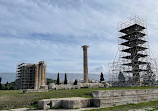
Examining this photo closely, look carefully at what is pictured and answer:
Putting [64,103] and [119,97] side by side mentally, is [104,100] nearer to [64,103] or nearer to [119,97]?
[119,97]

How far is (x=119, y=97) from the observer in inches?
403

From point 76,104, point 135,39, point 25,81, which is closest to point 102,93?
point 76,104

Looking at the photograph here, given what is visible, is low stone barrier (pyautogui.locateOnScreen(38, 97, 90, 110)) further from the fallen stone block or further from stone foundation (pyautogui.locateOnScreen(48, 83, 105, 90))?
stone foundation (pyautogui.locateOnScreen(48, 83, 105, 90))

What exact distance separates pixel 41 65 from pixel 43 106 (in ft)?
157

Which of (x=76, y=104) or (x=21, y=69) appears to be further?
(x=21, y=69)

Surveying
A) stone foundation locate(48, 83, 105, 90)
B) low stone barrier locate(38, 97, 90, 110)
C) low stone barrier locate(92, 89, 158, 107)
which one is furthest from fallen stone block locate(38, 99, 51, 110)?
stone foundation locate(48, 83, 105, 90)

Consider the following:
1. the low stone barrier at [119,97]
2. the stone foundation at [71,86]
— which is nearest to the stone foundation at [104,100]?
the low stone barrier at [119,97]

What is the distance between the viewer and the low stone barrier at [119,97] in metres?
9.35

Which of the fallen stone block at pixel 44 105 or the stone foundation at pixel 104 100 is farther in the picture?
the stone foundation at pixel 104 100

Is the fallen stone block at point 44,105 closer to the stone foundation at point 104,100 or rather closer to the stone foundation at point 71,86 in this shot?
the stone foundation at point 104,100

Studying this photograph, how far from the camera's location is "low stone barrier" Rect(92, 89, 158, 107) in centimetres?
935

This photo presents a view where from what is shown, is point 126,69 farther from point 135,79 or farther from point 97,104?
point 97,104

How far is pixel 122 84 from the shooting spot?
112ft

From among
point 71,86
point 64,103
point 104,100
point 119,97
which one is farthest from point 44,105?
point 71,86
